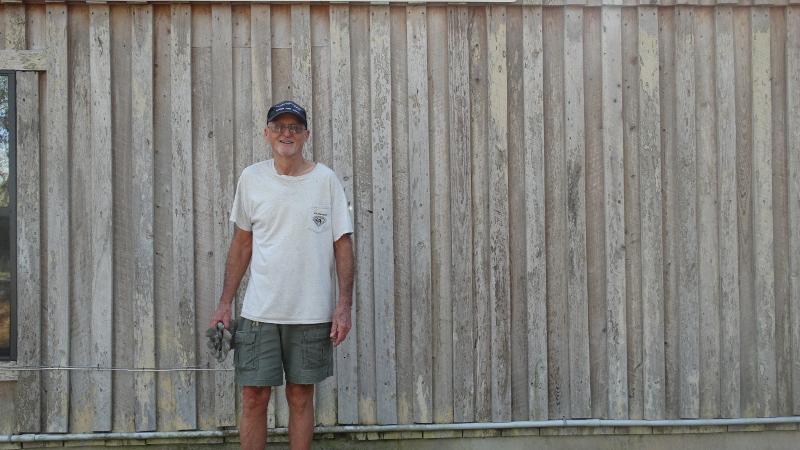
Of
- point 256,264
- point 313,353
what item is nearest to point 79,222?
point 256,264

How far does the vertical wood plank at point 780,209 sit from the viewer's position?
549 cm

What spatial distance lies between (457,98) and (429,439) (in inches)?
84.5

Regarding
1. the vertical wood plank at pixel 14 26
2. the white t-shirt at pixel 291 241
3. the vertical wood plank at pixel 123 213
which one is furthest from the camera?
the vertical wood plank at pixel 123 213

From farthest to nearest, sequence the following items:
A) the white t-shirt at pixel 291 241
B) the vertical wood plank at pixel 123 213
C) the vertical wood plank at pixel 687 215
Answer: the vertical wood plank at pixel 687 215 → the vertical wood plank at pixel 123 213 → the white t-shirt at pixel 291 241

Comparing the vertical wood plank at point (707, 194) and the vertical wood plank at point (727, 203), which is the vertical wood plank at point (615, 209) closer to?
the vertical wood plank at point (707, 194)

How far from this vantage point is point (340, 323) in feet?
14.3

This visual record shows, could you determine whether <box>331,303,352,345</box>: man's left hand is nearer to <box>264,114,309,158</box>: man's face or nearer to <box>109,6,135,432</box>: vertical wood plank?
<box>264,114,309,158</box>: man's face

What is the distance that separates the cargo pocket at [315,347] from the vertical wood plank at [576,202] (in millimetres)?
1771

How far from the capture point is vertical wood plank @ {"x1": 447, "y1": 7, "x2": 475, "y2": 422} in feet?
17.6

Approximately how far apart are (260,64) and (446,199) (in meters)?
1.41

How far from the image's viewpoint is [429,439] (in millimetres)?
5414

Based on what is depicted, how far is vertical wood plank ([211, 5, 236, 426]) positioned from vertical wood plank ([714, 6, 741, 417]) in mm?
3058

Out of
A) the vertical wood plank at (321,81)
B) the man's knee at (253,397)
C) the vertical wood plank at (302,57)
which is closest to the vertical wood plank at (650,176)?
the vertical wood plank at (321,81)

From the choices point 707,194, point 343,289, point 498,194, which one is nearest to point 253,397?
point 343,289
